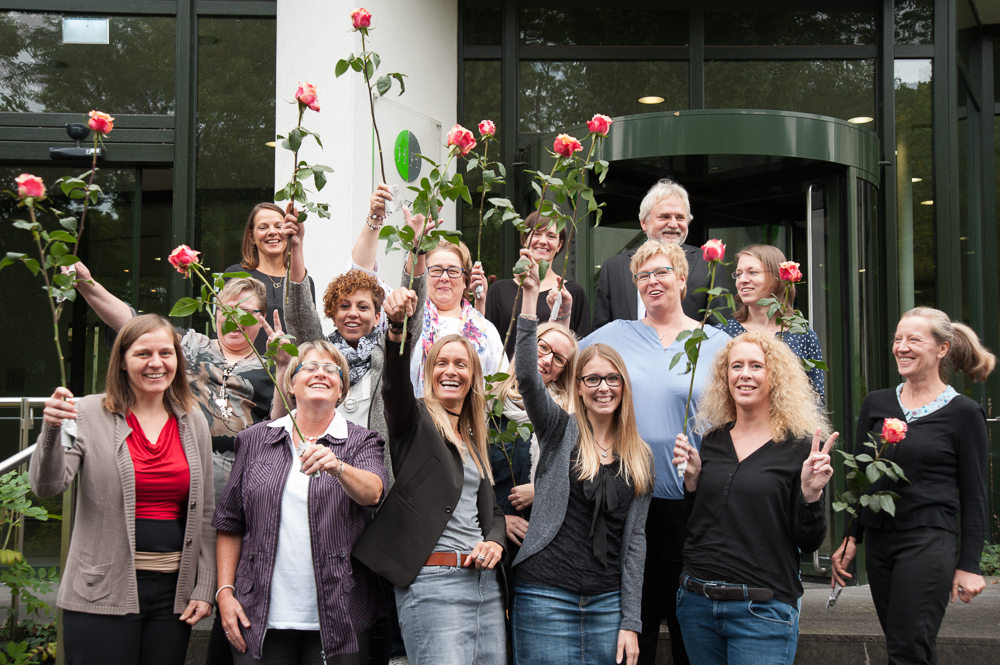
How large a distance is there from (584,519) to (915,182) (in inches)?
208

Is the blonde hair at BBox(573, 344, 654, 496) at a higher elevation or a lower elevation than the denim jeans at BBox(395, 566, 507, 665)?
higher

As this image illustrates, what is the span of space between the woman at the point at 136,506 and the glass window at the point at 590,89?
472 cm

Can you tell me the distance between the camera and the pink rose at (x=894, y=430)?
333cm

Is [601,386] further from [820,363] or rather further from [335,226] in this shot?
[335,226]

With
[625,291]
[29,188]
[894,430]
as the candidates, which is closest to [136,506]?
[29,188]

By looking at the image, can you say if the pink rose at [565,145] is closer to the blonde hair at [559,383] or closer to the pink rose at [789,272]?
the blonde hair at [559,383]

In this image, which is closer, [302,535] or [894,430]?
[302,535]

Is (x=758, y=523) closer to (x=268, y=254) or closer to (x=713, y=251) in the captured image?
(x=713, y=251)

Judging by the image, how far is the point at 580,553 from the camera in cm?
322

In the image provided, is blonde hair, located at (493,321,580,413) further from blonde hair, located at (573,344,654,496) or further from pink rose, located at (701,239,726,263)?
pink rose, located at (701,239,726,263)

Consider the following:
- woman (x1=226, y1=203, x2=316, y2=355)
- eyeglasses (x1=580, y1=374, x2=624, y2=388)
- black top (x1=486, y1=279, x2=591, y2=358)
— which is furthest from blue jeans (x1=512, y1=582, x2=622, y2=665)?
woman (x1=226, y1=203, x2=316, y2=355)

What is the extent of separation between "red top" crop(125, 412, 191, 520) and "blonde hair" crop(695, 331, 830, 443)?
2034mm

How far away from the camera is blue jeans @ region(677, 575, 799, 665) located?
303 cm

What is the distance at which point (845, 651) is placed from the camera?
413 cm
